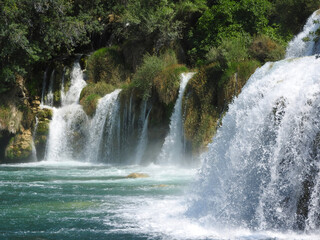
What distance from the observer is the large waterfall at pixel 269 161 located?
7.90 m

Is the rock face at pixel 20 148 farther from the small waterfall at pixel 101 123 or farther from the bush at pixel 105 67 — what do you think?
the bush at pixel 105 67

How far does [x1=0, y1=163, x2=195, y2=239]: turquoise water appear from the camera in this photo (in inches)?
335

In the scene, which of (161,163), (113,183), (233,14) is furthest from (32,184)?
(233,14)

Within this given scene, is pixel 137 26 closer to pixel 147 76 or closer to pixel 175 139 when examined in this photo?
pixel 147 76

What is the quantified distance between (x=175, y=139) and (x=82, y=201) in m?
8.39

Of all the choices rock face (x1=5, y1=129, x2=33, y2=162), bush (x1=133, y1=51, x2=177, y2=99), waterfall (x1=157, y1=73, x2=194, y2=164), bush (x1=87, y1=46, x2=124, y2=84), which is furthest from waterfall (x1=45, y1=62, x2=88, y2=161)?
waterfall (x1=157, y1=73, x2=194, y2=164)

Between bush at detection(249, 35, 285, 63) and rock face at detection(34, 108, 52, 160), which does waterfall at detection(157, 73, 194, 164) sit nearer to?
bush at detection(249, 35, 285, 63)

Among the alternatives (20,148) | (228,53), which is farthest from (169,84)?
(20,148)

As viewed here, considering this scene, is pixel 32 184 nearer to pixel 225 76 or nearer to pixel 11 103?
pixel 225 76

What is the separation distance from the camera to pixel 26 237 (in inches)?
321

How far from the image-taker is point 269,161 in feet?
27.9

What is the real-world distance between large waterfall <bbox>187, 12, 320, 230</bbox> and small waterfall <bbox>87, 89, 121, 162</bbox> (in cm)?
1270

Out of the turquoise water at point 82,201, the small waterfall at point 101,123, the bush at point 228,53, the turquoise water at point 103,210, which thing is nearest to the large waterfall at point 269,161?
the turquoise water at point 103,210

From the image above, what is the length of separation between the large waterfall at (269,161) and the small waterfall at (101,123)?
500 inches
